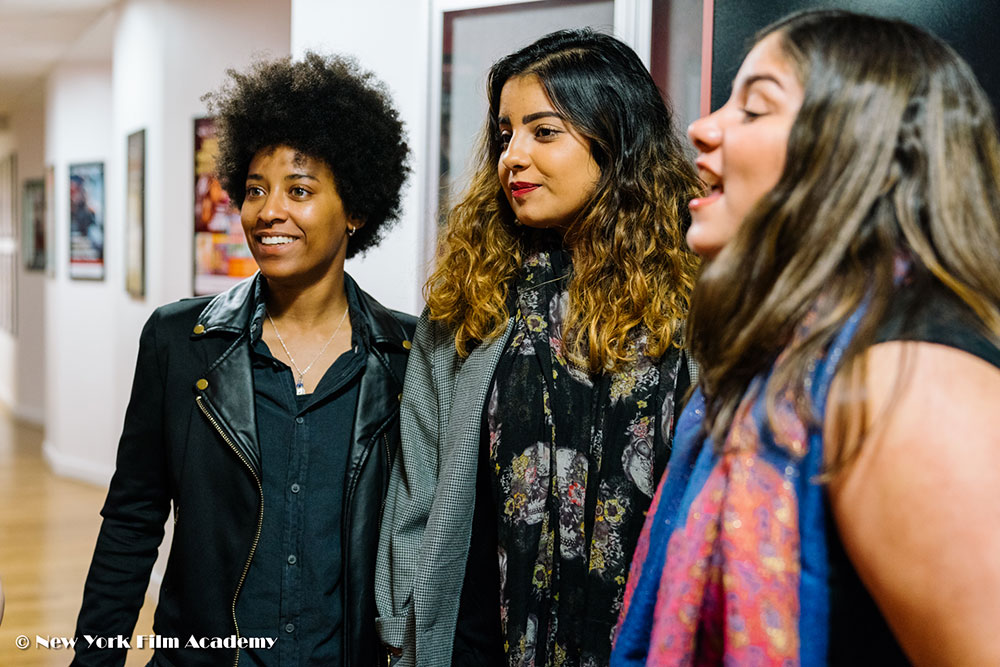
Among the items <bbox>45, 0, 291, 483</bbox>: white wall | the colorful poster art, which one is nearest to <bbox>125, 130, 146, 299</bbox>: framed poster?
<bbox>45, 0, 291, 483</bbox>: white wall

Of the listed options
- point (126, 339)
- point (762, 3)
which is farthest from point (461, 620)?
point (126, 339)

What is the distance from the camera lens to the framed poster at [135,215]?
4.67 m

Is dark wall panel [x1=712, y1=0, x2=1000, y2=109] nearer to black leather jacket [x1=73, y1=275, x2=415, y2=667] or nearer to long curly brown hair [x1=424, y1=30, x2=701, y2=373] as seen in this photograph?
long curly brown hair [x1=424, y1=30, x2=701, y2=373]

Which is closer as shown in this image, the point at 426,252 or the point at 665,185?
the point at 665,185

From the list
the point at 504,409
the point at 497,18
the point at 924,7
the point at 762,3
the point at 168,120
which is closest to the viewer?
the point at 504,409

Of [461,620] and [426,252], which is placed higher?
[426,252]

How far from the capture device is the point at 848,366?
0.81 meters

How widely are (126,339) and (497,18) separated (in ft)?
11.4

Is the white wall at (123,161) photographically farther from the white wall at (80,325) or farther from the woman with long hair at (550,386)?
the woman with long hair at (550,386)

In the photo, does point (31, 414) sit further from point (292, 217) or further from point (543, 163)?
point (543, 163)

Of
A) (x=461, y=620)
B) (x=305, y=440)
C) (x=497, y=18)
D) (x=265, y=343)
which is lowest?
(x=461, y=620)

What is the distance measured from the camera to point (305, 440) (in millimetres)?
1614

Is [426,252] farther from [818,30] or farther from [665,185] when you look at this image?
[818,30]

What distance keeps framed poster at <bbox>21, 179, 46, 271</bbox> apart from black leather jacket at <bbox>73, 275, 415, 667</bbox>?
8244mm
